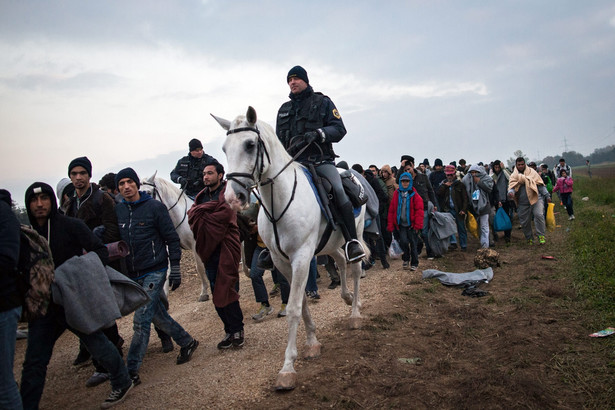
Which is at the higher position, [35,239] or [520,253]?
[35,239]

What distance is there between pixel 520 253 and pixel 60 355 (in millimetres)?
10419

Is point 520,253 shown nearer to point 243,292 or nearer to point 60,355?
point 243,292

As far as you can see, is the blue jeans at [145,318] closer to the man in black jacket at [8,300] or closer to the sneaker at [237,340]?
the sneaker at [237,340]

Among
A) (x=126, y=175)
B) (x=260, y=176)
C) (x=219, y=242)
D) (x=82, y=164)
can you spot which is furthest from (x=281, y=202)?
(x=82, y=164)

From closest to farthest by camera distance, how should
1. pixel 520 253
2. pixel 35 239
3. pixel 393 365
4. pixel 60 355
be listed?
pixel 35 239 < pixel 393 365 < pixel 60 355 < pixel 520 253

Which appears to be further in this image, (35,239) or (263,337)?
(263,337)

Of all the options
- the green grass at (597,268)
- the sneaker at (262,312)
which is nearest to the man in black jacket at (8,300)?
the sneaker at (262,312)

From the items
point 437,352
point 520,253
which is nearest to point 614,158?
point 520,253

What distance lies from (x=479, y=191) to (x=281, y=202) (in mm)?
8643

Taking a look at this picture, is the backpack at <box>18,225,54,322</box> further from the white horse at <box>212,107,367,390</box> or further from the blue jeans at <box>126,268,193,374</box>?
the white horse at <box>212,107,367,390</box>

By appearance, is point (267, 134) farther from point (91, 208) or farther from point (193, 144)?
point (193, 144)

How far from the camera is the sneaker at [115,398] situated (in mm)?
4273

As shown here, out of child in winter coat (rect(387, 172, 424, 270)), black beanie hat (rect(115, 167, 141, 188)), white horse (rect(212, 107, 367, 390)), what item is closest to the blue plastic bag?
child in winter coat (rect(387, 172, 424, 270))

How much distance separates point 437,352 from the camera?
4898 millimetres
